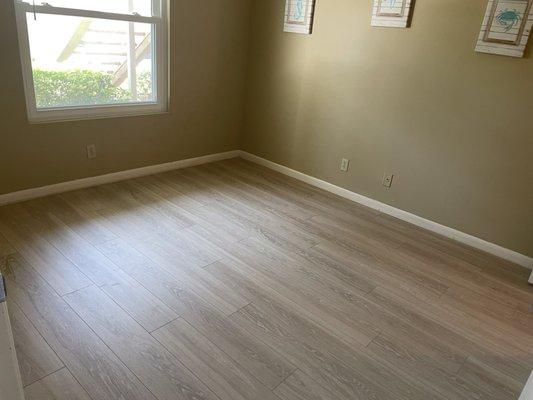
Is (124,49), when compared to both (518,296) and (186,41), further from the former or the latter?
(518,296)

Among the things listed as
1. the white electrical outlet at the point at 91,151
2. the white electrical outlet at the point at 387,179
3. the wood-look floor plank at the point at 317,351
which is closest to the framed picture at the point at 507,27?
the white electrical outlet at the point at 387,179

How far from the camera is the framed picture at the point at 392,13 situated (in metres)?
2.86

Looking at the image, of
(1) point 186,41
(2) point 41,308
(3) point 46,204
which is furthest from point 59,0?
(2) point 41,308

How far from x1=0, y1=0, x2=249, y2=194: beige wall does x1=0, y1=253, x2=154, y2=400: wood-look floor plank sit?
3.48 ft

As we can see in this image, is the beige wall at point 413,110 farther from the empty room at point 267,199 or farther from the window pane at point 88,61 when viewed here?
the window pane at point 88,61

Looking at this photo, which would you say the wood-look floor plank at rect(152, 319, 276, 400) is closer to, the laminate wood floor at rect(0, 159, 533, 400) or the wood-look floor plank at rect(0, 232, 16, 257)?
the laminate wood floor at rect(0, 159, 533, 400)

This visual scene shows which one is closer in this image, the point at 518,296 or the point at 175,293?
the point at 175,293

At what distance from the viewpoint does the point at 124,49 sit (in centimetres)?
318

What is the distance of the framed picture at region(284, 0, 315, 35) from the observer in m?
3.41

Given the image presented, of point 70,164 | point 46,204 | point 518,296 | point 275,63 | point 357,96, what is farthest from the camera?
point 275,63

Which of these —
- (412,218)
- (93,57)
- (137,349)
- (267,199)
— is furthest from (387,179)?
(93,57)

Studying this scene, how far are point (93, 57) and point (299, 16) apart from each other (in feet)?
5.92

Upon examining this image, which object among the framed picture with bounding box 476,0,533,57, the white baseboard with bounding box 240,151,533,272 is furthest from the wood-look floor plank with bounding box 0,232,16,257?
the framed picture with bounding box 476,0,533,57

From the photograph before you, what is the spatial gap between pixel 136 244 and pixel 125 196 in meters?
0.78
